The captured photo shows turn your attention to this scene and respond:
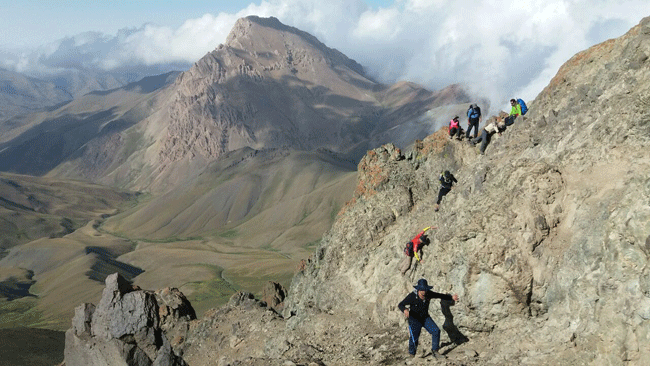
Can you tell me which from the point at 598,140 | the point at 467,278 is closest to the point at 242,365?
the point at 467,278

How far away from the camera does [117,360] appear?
23938 millimetres

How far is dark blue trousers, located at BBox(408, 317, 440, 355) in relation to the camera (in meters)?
21.5

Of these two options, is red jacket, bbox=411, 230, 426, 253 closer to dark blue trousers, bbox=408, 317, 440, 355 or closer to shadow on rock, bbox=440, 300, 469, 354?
shadow on rock, bbox=440, 300, 469, 354

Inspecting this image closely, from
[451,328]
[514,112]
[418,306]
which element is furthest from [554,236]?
[514,112]

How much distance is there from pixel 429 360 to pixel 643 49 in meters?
15.5

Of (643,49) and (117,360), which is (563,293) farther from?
(117,360)

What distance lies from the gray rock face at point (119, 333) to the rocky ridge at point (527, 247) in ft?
22.0

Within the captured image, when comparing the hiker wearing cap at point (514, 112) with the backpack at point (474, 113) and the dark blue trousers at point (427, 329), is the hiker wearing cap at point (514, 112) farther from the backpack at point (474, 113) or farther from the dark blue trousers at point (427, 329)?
the dark blue trousers at point (427, 329)

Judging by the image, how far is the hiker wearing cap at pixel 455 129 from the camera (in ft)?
114

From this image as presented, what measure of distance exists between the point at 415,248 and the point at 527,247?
6809mm

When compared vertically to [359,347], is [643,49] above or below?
→ above

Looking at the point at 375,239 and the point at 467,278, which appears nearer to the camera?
the point at 467,278

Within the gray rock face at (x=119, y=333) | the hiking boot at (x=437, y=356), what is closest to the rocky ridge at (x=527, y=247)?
the hiking boot at (x=437, y=356)

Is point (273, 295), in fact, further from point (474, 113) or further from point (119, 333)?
point (119, 333)
